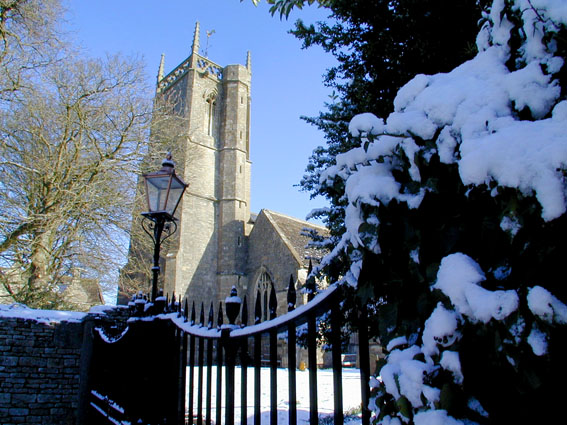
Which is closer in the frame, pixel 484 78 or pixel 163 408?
pixel 484 78

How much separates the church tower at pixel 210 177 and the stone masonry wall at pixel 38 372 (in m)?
14.7

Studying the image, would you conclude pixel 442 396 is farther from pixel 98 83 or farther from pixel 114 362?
pixel 98 83

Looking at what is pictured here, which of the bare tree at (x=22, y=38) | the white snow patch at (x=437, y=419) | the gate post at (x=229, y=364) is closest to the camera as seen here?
the white snow patch at (x=437, y=419)

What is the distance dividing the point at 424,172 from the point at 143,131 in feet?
55.3

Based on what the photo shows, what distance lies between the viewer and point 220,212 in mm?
A: 25500

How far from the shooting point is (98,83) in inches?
585

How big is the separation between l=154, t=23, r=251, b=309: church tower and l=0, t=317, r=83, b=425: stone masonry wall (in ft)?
48.1

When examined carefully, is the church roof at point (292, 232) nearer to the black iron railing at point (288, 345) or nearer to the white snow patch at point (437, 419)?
the black iron railing at point (288, 345)

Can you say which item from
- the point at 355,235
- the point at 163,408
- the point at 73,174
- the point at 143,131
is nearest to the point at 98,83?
the point at 143,131

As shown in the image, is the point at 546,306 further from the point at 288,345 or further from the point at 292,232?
the point at 292,232

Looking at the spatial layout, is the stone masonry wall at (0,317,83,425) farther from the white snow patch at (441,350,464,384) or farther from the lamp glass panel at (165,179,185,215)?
the white snow patch at (441,350,464,384)

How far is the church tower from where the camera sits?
23.2 metres

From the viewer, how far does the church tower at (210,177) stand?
23.2 meters

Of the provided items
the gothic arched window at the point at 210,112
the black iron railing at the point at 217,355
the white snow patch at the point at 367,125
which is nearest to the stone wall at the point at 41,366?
the black iron railing at the point at 217,355
